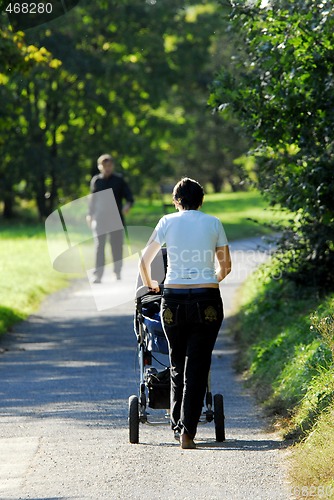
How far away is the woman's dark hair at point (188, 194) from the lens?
8.12 m

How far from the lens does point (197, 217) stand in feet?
26.5

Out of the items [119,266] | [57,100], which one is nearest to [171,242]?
[119,266]

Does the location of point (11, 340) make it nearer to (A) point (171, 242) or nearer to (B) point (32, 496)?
(A) point (171, 242)

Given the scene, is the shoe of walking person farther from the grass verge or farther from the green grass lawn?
the green grass lawn

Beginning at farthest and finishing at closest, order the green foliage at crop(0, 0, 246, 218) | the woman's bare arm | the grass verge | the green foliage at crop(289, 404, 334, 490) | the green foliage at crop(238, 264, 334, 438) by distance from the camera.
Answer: the green foliage at crop(0, 0, 246, 218) → the green foliage at crop(238, 264, 334, 438) → the woman's bare arm → the grass verge → the green foliage at crop(289, 404, 334, 490)

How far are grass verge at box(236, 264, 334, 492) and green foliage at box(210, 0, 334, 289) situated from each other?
4.02 feet

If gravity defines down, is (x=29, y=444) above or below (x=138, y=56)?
below

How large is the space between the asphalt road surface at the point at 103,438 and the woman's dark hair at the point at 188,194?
176 cm

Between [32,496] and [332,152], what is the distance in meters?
6.55

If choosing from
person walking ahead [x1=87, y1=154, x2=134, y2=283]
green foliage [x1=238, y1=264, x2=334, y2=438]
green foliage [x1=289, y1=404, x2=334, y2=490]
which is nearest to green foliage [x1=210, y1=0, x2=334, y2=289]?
green foliage [x1=238, y1=264, x2=334, y2=438]

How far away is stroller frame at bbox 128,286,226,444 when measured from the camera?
Result: 8.26 metres

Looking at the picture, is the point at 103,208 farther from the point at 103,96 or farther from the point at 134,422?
the point at 103,96

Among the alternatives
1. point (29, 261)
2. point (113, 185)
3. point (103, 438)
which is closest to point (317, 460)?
point (103, 438)

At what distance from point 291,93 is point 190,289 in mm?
4313
